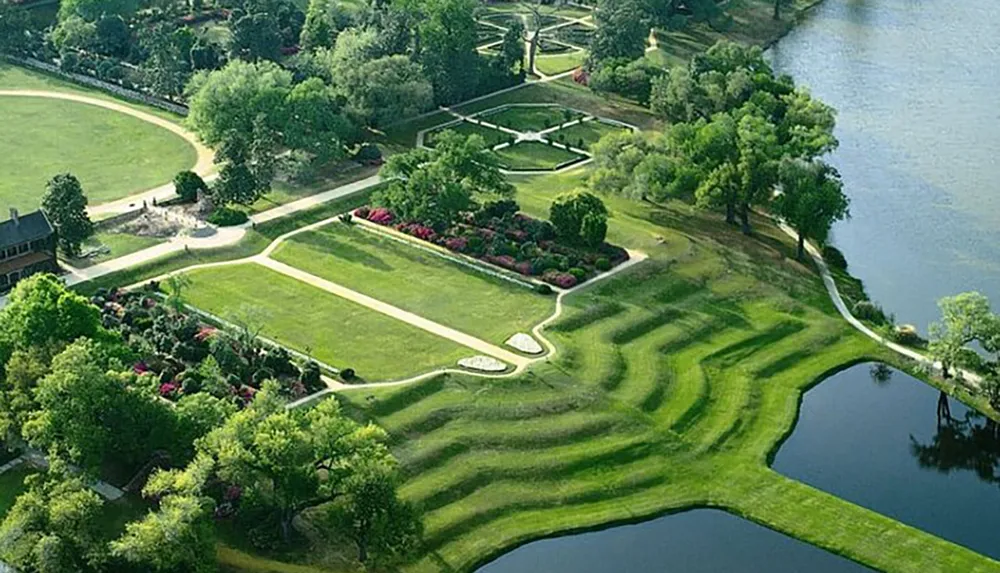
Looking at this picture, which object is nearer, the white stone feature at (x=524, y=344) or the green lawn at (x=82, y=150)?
the white stone feature at (x=524, y=344)

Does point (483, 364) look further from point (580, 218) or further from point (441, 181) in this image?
point (441, 181)

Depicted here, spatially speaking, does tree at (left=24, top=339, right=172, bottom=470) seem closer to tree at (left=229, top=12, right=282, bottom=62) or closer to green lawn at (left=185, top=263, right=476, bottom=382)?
green lawn at (left=185, top=263, right=476, bottom=382)

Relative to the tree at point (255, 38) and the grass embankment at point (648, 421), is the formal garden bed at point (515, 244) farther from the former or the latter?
the tree at point (255, 38)

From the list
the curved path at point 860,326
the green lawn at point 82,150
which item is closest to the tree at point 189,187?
the green lawn at point 82,150

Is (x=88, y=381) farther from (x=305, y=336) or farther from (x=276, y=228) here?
(x=276, y=228)

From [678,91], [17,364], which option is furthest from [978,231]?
[17,364]
